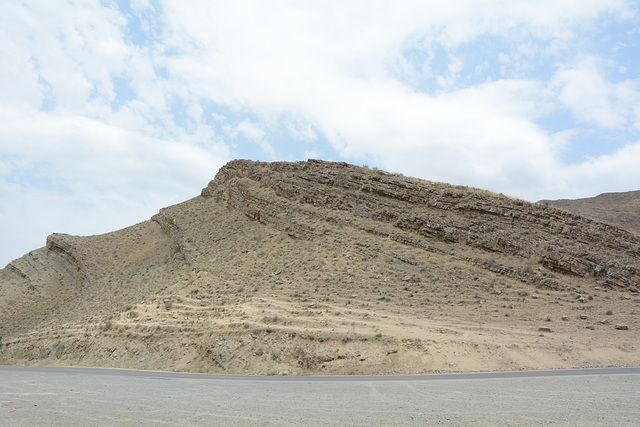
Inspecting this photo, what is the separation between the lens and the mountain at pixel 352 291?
52.5 feet

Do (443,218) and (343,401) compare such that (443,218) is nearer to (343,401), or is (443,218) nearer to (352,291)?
(352,291)

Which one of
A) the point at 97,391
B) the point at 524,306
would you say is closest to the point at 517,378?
the point at 524,306

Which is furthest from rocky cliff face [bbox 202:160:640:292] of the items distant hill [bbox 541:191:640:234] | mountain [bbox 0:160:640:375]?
distant hill [bbox 541:191:640:234]

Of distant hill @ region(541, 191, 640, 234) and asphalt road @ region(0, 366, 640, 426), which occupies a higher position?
distant hill @ region(541, 191, 640, 234)

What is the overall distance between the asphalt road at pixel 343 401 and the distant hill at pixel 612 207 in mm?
36012

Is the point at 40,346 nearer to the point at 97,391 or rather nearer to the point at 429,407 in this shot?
the point at 97,391

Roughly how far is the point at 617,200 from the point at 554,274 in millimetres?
40816

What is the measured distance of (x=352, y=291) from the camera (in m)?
21.5

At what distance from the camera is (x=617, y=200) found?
54.6 m

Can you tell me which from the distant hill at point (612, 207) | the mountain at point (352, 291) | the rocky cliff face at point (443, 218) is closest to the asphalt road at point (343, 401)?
the mountain at point (352, 291)

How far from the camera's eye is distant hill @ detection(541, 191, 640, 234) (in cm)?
4484

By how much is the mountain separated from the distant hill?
20869 mm

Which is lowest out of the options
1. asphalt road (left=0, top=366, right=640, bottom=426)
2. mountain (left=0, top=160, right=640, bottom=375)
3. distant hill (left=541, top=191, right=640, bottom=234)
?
asphalt road (left=0, top=366, right=640, bottom=426)

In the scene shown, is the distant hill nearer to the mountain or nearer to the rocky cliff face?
the rocky cliff face
